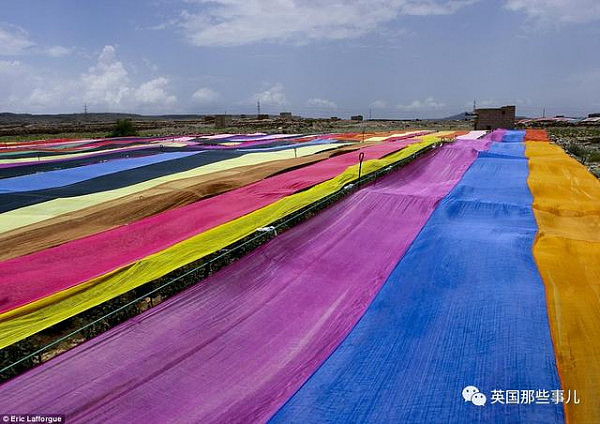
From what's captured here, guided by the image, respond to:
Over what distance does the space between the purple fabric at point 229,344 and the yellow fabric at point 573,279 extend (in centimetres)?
150

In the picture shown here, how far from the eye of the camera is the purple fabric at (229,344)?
8.75ft

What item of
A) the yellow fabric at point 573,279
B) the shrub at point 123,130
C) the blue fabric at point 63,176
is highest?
the shrub at point 123,130

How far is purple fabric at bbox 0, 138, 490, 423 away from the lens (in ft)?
8.75

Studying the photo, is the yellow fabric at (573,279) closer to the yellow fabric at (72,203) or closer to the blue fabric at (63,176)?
the yellow fabric at (72,203)

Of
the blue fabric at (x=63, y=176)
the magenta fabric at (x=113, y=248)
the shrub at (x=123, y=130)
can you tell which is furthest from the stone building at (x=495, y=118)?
the magenta fabric at (x=113, y=248)

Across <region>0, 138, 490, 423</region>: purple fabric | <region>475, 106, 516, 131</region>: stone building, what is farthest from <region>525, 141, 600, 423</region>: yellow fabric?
<region>475, 106, 516, 131</region>: stone building

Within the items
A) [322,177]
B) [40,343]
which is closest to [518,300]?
[40,343]

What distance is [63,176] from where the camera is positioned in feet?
31.6

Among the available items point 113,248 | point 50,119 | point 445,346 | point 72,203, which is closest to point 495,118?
point 72,203

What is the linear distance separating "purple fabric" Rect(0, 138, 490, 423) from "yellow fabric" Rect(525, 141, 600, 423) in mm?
1495

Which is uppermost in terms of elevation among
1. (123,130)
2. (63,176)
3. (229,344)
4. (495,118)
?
(495,118)

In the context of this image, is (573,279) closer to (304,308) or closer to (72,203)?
(304,308)

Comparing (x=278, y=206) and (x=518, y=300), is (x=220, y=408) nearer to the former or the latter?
(x=518, y=300)

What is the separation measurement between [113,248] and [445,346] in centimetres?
343
